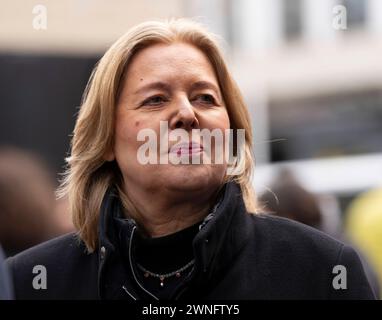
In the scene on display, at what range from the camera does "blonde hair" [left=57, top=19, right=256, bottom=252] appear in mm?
2490

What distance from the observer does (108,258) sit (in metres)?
2.44

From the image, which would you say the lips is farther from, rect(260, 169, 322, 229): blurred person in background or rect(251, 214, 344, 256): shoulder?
rect(260, 169, 322, 229): blurred person in background

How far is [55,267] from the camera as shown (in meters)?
2.60

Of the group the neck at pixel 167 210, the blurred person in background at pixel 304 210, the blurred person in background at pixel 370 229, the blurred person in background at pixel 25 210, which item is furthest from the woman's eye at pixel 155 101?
the blurred person in background at pixel 370 229

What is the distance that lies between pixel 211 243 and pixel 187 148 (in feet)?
0.80

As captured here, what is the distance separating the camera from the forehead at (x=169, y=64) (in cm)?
243

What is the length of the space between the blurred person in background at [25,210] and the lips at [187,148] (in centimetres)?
127

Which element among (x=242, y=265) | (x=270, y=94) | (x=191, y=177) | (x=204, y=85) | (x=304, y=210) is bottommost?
(x=242, y=265)

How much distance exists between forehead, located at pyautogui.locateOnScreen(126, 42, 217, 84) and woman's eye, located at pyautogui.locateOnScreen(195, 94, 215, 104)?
0.16ft

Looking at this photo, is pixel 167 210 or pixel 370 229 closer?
pixel 167 210

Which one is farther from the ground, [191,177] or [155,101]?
[155,101]

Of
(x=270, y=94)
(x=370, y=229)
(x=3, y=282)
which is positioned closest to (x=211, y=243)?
(x=3, y=282)

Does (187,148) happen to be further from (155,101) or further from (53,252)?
(53,252)
